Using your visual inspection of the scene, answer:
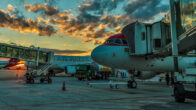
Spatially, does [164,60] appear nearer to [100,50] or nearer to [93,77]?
[100,50]

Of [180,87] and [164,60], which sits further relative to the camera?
[164,60]

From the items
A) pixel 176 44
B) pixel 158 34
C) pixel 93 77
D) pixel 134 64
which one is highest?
pixel 158 34

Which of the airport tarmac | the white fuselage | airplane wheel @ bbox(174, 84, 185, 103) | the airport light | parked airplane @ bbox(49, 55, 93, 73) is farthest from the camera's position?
parked airplane @ bbox(49, 55, 93, 73)

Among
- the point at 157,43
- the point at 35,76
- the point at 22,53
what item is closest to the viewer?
the point at 157,43

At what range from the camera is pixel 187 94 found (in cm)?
813

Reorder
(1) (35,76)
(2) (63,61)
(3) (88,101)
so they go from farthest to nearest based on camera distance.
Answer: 1. (2) (63,61)
2. (1) (35,76)
3. (3) (88,101)

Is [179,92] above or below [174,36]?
below

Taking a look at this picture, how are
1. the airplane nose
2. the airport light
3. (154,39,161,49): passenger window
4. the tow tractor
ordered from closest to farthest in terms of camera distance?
the airport light, (154,39,161,49): passenger window, the airplane nose, the tow tractor

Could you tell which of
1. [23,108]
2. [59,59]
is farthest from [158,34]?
[59,59]

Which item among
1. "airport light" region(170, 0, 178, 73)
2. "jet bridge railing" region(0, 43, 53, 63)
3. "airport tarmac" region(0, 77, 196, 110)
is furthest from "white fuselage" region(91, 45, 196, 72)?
"jet bridge railing" region(0, 43, 53, 63)

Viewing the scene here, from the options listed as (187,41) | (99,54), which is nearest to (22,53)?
(99,54)

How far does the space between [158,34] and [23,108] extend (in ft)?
31.4

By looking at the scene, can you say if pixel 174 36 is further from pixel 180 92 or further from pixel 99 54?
pixel 99 54

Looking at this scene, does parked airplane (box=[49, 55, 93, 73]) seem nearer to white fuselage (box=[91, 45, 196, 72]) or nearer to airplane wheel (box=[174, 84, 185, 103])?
white fuselage (box=[91, 45, 196, 72])
